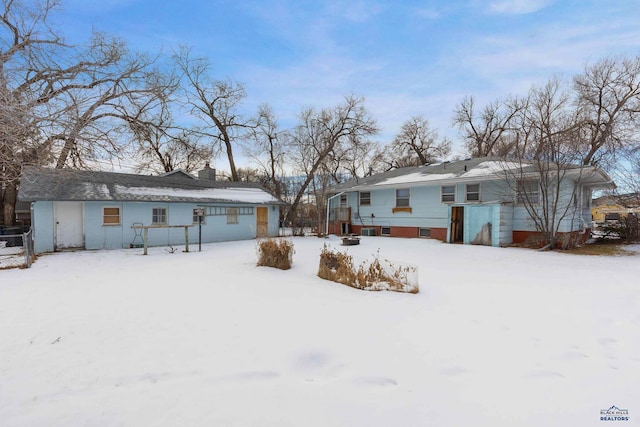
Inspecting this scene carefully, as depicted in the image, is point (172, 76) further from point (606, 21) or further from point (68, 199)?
point (606, 21)

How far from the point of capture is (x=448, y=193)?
1753 cm

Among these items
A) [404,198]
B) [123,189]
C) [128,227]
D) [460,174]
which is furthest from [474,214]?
[123,189]

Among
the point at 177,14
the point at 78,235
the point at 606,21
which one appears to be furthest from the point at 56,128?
the point at 606,21

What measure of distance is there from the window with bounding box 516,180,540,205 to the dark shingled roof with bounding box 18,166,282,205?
1296 cm

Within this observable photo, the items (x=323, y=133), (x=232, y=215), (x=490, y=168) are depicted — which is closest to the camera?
(x=490, y=168)

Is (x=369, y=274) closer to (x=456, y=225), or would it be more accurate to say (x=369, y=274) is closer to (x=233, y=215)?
(x=456, y=225)

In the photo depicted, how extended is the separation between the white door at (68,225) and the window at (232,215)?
6.67 metres

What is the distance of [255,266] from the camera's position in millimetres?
9078

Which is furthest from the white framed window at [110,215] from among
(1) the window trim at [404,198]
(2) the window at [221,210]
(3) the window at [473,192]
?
(3) the window at [473,192]

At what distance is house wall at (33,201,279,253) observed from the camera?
1307cm

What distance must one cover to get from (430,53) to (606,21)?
18.1 feet

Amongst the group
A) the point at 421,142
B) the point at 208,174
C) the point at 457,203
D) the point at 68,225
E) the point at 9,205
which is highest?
the point at 421,142

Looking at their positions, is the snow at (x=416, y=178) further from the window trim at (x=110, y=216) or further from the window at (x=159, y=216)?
the window trim at (x=110, y=216)

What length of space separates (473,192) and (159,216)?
635 inches
